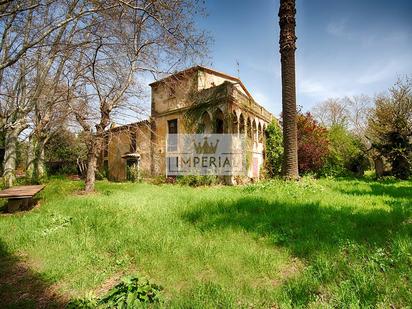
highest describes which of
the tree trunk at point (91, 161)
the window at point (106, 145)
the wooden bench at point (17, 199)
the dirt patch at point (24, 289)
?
the window at point (106, 145)

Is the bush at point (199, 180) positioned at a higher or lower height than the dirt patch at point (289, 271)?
higher

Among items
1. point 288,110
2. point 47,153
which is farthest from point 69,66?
point 47,153

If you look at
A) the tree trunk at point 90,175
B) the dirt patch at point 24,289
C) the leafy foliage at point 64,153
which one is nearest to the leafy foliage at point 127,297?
the dirt patch at point 24,289

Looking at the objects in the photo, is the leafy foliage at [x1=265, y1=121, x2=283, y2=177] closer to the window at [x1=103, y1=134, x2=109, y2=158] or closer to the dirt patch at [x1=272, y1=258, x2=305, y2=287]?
the window at [x1=103, y1=134, x2=109, y2=158]

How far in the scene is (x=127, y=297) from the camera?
313cm

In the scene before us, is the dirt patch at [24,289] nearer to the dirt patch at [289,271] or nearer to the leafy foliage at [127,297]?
the leafy foliage at [127,297]

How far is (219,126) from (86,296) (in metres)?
16.1

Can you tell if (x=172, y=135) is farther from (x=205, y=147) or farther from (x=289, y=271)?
(x=289, y=271)

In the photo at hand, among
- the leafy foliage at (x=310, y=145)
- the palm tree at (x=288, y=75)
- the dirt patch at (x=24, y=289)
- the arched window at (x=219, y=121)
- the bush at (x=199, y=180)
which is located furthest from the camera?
the leafy foliage at (x=310, y=145)

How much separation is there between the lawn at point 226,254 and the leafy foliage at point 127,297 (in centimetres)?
21

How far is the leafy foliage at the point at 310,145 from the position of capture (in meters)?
19.6

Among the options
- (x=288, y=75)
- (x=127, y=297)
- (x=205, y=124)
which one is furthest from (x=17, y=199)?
(x=205, y=124)

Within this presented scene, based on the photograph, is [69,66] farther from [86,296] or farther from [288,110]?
[86,296]

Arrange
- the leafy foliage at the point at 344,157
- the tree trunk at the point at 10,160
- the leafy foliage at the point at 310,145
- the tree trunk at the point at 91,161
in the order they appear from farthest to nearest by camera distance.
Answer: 1. the leafy foliage at the point at 344,157
2. the leafy foliage at the point at 310,145
3. the tree trunk at the point at 10,160
4. the tree trunk at the point at 91,161
